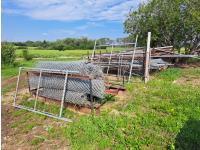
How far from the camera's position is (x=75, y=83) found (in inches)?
300

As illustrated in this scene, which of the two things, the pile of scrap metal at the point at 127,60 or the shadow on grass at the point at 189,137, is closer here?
the shadow on grass at the point at 189,137

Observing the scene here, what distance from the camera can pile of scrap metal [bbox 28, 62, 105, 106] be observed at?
741 centimetres

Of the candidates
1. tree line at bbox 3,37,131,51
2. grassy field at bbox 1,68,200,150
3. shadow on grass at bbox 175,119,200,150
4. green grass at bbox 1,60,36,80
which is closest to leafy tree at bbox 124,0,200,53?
green grass at bbox 1,60,36,80

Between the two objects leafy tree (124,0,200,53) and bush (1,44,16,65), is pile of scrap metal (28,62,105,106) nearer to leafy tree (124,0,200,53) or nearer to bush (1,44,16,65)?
leafy tree (124,0,200,53)

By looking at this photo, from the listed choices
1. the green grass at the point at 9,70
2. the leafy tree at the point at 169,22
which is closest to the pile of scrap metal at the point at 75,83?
the green grass at the point at 9,70

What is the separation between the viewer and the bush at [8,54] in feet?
85.7

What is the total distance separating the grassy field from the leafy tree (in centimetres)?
1108

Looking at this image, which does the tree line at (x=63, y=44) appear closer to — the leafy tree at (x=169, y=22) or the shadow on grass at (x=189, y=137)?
the leafy tree at (x=169, y=22)

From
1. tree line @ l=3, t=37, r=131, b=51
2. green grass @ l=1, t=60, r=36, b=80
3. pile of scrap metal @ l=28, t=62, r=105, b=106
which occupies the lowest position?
green grass @ l=1, t=60, r=36, b=80

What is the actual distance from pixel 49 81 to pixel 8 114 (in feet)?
5.23

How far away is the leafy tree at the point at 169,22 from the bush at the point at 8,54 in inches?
488

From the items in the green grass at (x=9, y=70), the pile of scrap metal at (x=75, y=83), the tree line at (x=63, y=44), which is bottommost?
the green grass at (x=9, y=70)

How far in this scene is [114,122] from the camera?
629cm

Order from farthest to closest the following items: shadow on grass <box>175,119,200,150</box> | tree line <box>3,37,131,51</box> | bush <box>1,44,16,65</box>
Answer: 1. tree line <box>3,37,131,51</box>
2. bush <box>1,44,16,65</box>
3. shadow on grass <box>175,119,200,150</box>
